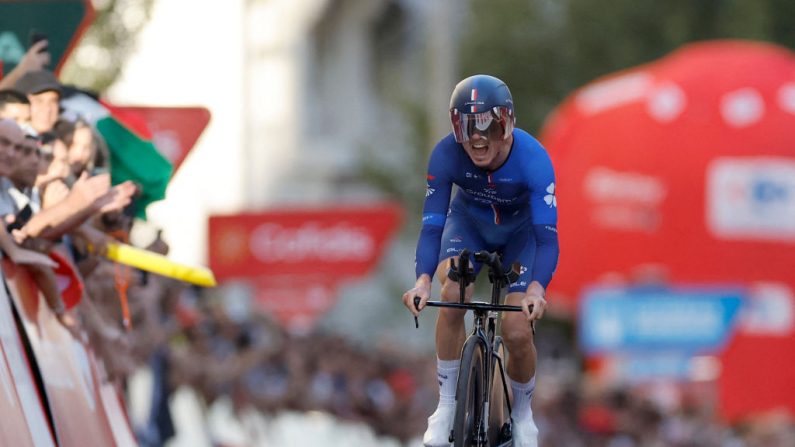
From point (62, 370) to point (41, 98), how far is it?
1562 millimetres

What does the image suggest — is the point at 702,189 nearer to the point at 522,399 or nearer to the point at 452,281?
the point at 522,399

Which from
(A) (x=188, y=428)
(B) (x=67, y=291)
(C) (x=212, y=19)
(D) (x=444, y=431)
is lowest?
(A) (x=188, y=428)

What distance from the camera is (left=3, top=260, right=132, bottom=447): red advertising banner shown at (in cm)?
888

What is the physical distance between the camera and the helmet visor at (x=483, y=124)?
29.3 ft

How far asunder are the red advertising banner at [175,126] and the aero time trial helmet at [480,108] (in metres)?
3.52

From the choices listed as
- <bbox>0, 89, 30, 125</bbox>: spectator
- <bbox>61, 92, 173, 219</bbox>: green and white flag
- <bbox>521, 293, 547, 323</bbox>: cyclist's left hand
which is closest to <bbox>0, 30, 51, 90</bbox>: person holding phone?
<bbox>0, 89, 30, 125</bbox>: spectator

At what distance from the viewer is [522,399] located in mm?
9984

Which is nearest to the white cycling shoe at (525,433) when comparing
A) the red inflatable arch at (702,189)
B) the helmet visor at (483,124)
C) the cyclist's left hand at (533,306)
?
the cyclist's left hand at (533,306)

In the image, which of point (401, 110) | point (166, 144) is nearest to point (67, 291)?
point (166, 144)

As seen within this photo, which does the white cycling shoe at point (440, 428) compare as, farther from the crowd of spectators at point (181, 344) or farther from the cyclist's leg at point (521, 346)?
the crowd of spectators at point (181, 344)

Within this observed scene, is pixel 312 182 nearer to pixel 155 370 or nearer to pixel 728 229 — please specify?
pixel 728 229

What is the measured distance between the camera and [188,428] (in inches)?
765

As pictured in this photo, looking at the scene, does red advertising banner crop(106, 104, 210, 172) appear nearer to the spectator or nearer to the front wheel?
→ the spectator

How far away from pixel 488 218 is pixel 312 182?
3309 centimetres
